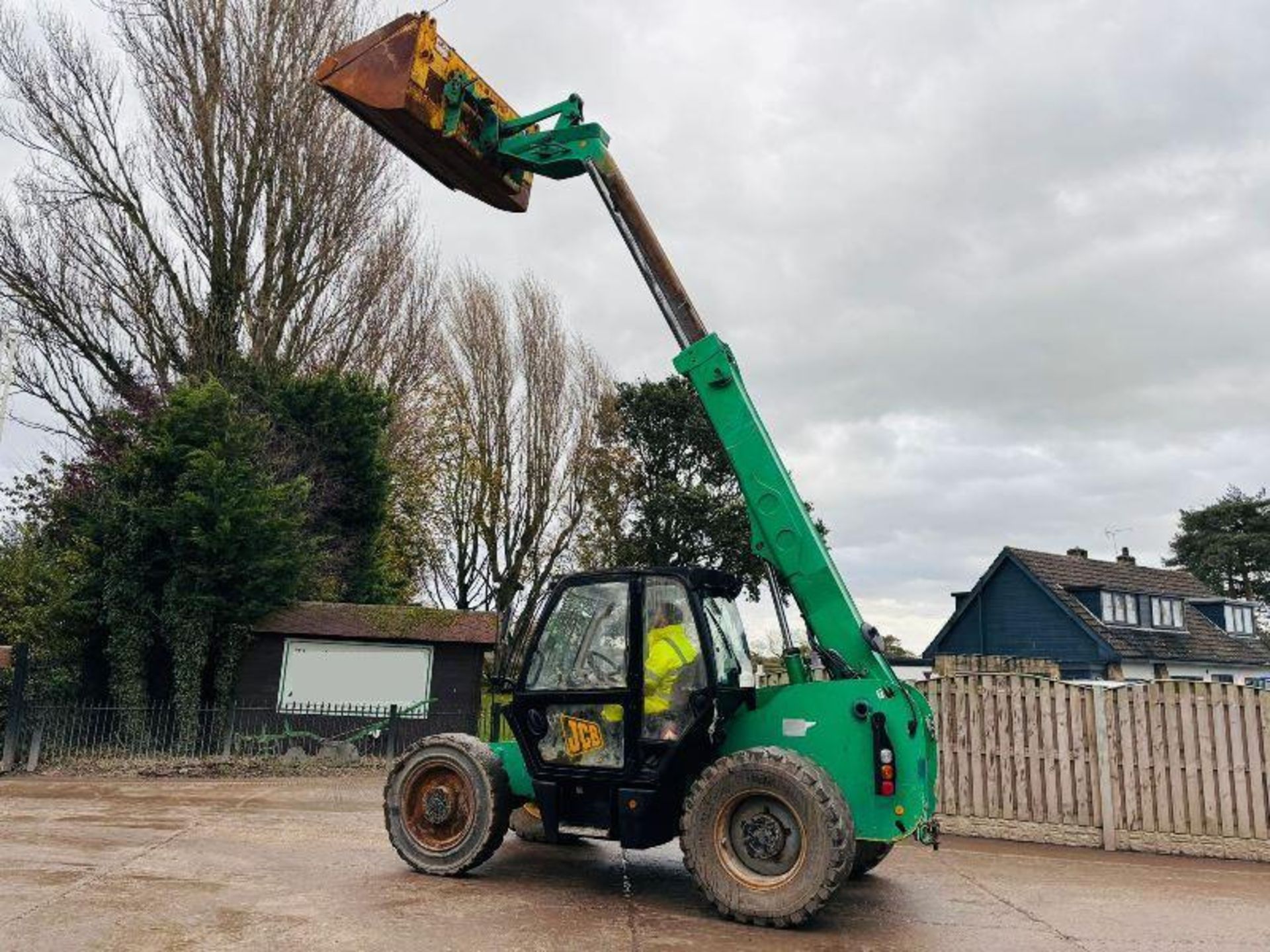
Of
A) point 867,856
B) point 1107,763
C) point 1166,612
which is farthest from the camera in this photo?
point 1166,612

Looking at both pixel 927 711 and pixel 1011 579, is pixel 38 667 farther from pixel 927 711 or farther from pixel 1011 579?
pixel 1011 579

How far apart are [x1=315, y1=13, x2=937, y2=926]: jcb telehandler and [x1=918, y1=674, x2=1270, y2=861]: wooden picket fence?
10.1 ft

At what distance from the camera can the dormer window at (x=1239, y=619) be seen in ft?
107

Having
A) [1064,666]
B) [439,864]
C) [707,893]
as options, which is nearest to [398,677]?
[439,864]

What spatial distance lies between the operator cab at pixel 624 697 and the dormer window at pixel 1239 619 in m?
34.1

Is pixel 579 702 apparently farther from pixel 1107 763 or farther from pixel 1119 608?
pixel 1119 608

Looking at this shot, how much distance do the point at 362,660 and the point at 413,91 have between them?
10.8 meters

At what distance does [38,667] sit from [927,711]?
13.7 m

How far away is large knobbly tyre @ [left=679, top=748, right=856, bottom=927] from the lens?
4.93 m

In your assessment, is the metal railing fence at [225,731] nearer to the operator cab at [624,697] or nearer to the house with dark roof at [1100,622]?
the operator cab at [624,697]

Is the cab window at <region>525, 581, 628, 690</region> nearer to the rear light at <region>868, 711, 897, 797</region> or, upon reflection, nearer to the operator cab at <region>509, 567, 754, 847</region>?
the operator cab at <region>509, 567, 754, 847</region>

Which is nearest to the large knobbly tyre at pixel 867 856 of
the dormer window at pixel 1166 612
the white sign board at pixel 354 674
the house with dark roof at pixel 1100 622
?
the white sign board at pixel 354 674

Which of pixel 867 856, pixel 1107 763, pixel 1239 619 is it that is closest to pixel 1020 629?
pixel 1239 619

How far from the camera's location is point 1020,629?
28969 mm
